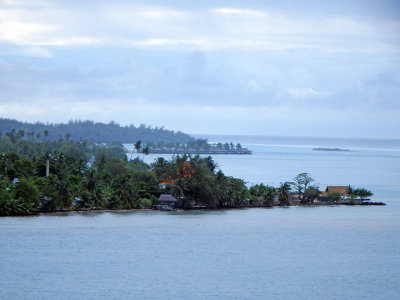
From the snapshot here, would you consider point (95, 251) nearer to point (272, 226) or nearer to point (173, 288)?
point (173, 288)

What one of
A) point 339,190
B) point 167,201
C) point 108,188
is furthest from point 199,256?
point 339,190

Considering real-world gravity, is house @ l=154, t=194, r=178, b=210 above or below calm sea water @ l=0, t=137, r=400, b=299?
above

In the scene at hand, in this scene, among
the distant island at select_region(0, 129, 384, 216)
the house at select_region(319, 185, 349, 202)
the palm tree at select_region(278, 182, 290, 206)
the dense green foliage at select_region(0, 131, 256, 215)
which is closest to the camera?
the dense green foliage at select_region(0, 131, 256, 215)

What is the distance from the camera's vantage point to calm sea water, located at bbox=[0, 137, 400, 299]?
28375mm

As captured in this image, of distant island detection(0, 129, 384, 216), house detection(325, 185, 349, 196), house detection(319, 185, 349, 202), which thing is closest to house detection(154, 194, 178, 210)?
distant island detection(0, 129, 384, 216)

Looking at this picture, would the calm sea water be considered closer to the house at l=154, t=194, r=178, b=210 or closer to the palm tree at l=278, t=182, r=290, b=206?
the house at l=154, t=194, r=178, b=210

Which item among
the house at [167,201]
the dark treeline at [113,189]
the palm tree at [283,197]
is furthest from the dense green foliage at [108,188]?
the palm tree at [283,197]

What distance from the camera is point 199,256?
3553cm

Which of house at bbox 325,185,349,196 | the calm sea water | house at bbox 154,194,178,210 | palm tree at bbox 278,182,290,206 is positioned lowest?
the calm sea water

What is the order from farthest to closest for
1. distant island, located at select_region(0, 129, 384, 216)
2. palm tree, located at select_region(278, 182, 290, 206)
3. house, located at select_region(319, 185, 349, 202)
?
house, located at select_region(319, 185, 349, 202), palm tree, located at select_region(278, 182, 290, 206), distant island, located at select_region(0, 129, 384, 216)

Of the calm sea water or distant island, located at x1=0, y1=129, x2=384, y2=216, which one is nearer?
the calm sea water

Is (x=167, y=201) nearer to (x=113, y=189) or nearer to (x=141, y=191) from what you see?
(x=141, y=191)

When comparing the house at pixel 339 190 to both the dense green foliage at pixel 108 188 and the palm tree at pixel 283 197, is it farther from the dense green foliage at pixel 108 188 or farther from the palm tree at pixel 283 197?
the dense green foliage at pixel 108 188

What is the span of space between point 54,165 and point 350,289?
146ft
